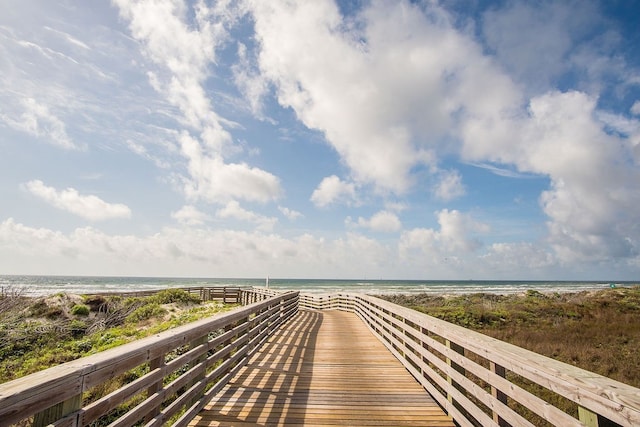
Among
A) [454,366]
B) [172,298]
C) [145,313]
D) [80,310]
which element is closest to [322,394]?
[454,366]

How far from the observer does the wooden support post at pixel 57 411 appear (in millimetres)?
2059

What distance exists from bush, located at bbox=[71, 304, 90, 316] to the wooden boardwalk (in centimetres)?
1343

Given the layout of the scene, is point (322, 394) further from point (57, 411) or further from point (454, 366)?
point (57, 411)

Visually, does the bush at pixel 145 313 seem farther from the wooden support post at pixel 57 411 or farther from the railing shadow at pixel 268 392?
the wooden support post at pixel 57 411

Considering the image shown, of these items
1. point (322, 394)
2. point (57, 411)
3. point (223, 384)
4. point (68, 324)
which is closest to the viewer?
point (57, 411)

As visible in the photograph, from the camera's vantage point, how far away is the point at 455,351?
4543 millimetres

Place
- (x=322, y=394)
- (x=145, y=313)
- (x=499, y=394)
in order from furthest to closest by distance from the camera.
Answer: (x=145, y=313) → (x=322, y=394) → (x=499, y=394)

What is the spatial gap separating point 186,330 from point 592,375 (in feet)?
12.9

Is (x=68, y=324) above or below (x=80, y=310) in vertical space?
below

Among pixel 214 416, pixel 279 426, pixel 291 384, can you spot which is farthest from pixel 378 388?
pixel 214 416

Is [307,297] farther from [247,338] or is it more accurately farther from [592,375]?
[592,375]

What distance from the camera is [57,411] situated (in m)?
2.16

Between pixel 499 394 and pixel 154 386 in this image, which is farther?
pixel 154 386

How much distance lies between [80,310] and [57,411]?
18477 millimetres
